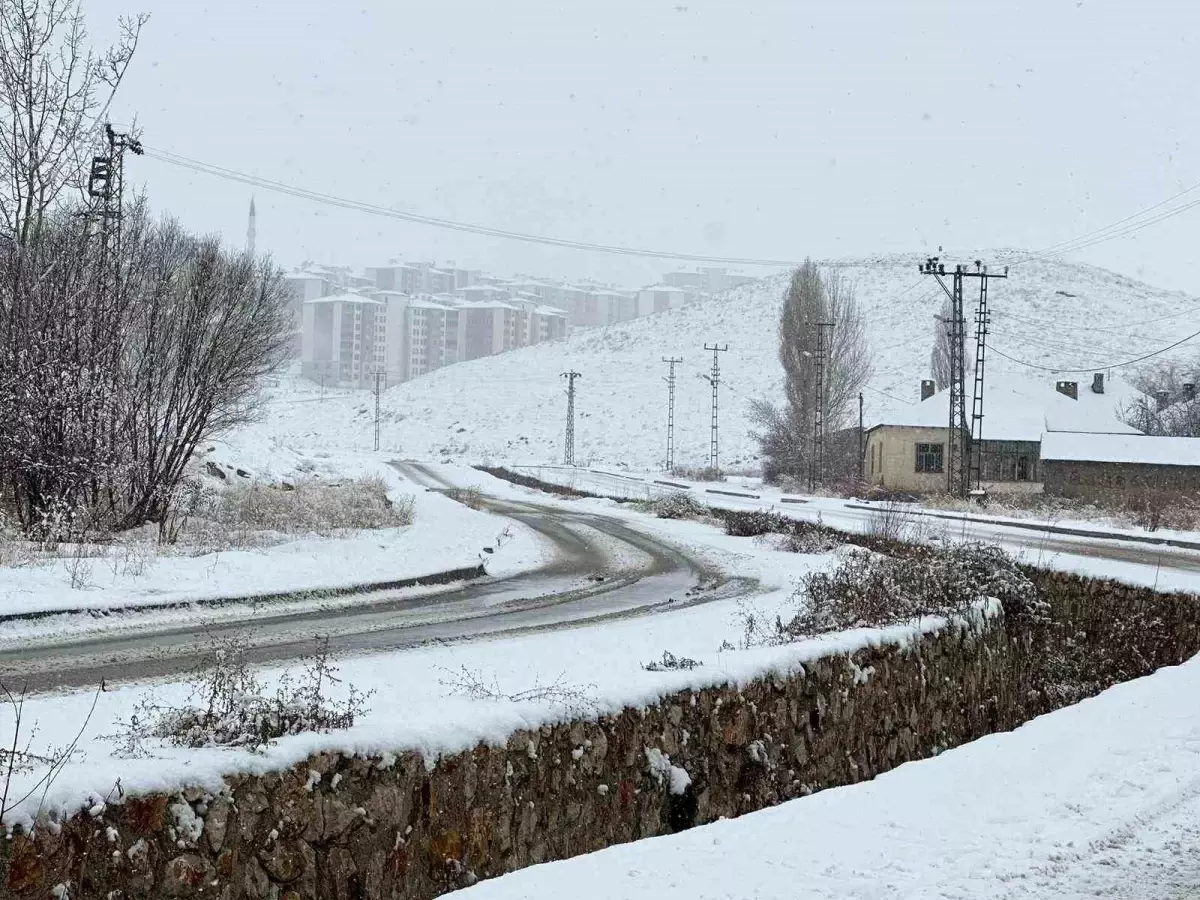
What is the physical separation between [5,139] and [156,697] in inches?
614

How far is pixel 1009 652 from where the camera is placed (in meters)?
11.4

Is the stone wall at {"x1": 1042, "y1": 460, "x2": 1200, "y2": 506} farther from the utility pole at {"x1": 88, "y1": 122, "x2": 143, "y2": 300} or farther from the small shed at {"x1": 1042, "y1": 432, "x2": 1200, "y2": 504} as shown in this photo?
the utility pole at {"x1": 88, "y1": 122, "x2": 143, "y2": 300}

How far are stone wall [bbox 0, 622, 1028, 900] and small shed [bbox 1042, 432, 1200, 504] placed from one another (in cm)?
4293

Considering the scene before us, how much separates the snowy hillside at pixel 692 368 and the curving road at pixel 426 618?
2459 inches

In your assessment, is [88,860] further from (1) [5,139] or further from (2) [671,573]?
(1) [5,139]

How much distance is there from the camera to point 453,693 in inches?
273

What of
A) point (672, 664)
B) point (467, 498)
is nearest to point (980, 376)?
point (467, 498)

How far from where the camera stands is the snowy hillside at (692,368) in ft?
323

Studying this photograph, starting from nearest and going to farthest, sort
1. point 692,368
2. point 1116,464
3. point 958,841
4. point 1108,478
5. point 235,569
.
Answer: point 958,841 → point 235,569 → point 1108,478 → point 1116,464 → point 692,368

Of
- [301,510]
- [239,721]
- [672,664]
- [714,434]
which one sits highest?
[714,434]

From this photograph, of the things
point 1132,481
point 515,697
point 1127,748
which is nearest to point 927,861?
point 515,697

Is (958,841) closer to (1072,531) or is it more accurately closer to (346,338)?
(1072,531)

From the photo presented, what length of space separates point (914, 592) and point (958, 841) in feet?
22.5

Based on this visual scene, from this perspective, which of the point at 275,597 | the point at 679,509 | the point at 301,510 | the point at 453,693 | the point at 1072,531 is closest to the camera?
the point at 453,693
